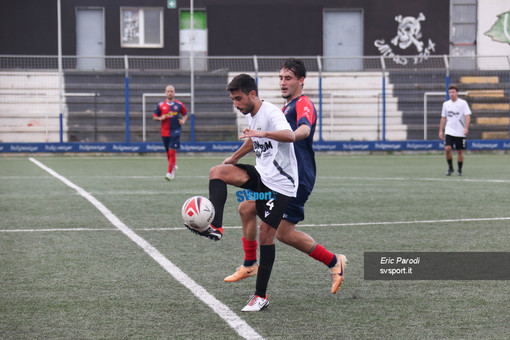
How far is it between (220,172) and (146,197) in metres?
7.38

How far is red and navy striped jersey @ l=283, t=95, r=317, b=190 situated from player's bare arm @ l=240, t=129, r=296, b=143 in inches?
17.4

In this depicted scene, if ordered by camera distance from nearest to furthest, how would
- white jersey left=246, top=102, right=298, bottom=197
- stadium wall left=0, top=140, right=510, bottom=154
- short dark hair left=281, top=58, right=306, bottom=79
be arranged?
white jersey left=246, top=102, right=298, bottom=197 < short dark hair left=281, top=58, right=306, bottom=79 < stadium wall left=0, top=140, right=510, bottom=154

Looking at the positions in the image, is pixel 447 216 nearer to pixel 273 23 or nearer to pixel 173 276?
pixel 173 276

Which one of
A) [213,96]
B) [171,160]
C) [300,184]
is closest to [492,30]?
[213,96]

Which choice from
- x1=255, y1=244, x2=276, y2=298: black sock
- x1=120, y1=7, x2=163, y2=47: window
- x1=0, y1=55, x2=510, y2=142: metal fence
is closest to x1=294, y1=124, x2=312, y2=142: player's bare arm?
x1=255, y1=244, x2=276, y2=298: black sock

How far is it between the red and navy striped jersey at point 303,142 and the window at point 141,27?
25988mm

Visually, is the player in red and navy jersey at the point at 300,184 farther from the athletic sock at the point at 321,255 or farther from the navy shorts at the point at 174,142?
the navy shorts at the point at 174,142

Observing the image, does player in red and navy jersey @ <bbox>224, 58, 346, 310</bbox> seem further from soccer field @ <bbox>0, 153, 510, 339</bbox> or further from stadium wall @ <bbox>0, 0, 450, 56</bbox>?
stadium wall @ <bbox>0, 0, 450, 56</bbox>

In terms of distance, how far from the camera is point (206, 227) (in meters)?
4.90

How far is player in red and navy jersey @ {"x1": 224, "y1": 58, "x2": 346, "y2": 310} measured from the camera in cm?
553

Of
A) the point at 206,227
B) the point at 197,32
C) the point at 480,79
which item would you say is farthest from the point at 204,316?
the point at 197,32

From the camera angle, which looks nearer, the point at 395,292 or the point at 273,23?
the point at 395,292

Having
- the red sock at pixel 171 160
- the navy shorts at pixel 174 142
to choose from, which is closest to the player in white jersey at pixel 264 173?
the red sock at pixel 171 160

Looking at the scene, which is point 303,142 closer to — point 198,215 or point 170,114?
point 198,215
